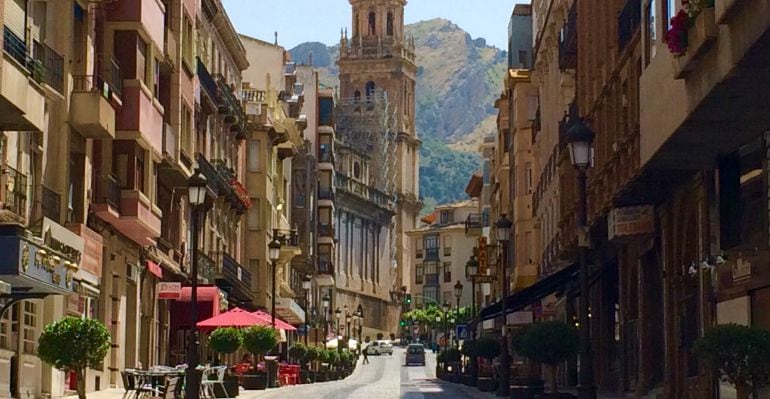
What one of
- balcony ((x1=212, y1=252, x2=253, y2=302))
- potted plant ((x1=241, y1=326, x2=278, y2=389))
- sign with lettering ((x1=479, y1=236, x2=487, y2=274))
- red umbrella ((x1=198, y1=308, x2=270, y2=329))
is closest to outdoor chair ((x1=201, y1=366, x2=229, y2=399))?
potted plant ((x1=241, y1=326, x2=278, y2=389))

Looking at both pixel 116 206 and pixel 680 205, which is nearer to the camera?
pixel 680 205

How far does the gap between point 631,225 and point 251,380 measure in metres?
17.0

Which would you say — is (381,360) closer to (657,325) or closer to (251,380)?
(251,380)

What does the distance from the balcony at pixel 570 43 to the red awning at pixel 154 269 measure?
13.9m

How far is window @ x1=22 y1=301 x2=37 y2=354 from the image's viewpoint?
3273cm

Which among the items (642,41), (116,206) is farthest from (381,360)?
(642,41)

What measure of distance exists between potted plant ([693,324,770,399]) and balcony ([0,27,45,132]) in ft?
34.7

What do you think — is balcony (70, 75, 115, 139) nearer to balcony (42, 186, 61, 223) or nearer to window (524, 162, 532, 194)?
balcony (42, 186, 61, 223)

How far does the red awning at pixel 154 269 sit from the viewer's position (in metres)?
47.2

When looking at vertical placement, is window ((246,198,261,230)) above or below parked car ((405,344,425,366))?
above

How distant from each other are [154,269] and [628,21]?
56.9 feet

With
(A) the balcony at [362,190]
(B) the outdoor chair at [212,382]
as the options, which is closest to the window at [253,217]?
(B) the outdoor chair at [212,382]

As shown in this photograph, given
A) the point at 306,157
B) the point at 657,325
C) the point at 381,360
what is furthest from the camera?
the point at 381,360

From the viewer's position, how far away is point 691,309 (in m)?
33.0
